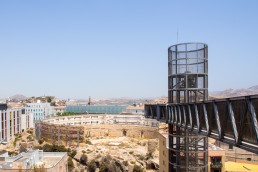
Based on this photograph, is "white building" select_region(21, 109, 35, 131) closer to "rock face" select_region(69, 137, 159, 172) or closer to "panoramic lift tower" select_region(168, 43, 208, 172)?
"rock face" select_region(69, 137, 159, 172)

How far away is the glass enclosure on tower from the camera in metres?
13.2

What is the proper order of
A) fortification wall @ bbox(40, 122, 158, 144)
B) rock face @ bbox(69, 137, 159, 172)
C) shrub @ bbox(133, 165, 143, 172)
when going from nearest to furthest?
shrub @ bbox(133, 165, 143, 172)
rock face @ bbox(69, 137, 159, 172)
fortification wall @ bbox(40, 122, 158, 144)

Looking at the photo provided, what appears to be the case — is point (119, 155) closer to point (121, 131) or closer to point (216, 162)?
point (121, 131)

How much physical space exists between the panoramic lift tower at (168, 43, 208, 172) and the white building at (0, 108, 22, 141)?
48.4 metres

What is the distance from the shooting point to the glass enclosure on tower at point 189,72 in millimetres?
13203

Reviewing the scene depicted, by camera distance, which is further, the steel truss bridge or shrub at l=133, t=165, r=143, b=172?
shrub at l=133, t=165, r=143, b=172

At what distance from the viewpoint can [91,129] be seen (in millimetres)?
55688

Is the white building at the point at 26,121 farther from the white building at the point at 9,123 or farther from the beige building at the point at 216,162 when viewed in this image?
the beige building at the point at 216,162

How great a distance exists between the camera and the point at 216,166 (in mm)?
23281

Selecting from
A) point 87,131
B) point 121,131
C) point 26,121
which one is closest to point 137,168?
point 121,131

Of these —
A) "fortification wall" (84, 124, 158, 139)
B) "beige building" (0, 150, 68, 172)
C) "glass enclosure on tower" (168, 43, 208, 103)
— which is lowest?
"fortification wall" (84, 124, 158, 139)

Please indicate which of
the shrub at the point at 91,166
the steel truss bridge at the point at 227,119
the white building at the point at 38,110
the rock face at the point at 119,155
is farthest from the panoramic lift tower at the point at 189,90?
the white building at the point at 38,110

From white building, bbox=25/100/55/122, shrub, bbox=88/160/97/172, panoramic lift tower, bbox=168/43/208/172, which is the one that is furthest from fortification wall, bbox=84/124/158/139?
panoramic lift tower, bbox=168/43/208/172

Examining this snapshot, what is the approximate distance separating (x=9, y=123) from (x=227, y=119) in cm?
5706
